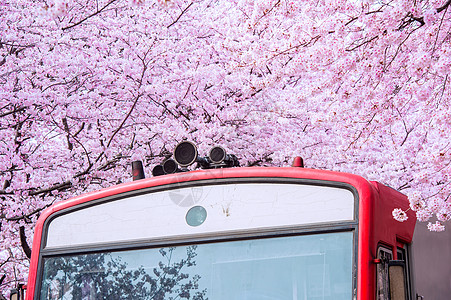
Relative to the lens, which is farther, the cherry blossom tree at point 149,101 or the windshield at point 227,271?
the cherry blossom tree at point 149,101

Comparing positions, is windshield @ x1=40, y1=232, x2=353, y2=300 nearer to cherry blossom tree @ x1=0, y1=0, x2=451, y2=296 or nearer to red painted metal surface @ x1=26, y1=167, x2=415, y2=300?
red painted metal surface @ x1=26, y1=167, x2=415, y2=300

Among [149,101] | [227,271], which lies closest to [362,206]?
[227,271]

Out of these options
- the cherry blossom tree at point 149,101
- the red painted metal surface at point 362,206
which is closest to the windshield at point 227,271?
the red painted metal surface at point 362,206

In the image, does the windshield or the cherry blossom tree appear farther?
the cherry blossom tree

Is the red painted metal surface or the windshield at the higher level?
the red painted metal surface

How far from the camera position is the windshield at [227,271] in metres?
3.75

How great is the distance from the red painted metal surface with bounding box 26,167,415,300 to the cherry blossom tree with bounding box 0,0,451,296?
2.64 m

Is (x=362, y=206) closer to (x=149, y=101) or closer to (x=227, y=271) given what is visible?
(x=227, y=271)

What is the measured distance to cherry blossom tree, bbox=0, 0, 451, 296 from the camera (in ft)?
33.0

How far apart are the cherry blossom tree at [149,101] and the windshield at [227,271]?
10.5ft

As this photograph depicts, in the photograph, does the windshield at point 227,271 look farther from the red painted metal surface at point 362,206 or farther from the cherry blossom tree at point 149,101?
the cherry blossom tree at point 149,101

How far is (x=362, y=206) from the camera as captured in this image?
387 cm

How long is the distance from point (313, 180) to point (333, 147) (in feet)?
34.2

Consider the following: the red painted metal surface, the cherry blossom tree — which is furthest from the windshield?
the cherry blossom tree
